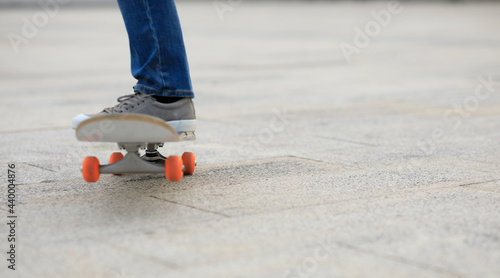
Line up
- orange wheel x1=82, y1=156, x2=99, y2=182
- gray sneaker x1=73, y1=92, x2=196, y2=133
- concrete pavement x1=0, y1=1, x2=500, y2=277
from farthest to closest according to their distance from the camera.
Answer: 1. gray sneaker x1=73, y1=92, x2=196, y2=133
2. orange wheel x1=82, y1=156, x2=99, y2=182
3. concrete pavement x1=0, y1=1, x2=500, y2=277

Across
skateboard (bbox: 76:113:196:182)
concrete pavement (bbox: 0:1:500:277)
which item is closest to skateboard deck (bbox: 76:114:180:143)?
skateboard (bbox: 76:113:196:182)

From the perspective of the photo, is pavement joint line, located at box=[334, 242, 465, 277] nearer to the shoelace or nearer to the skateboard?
the skateboard

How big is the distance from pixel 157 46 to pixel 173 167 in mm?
502

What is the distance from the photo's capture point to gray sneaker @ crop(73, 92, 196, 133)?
2.79 metres

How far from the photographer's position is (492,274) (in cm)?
187

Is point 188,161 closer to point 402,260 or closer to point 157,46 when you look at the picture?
point 157,46

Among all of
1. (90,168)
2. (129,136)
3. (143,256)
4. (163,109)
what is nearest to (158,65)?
(163,109)

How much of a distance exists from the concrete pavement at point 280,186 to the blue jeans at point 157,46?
421mm

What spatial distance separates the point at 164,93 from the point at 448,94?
153 inches

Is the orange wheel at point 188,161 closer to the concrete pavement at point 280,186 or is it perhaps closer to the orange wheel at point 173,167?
the concrete pavement at point 280,186

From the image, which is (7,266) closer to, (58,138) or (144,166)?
(144,166)

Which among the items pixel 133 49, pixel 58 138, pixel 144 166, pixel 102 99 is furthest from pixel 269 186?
pixel 102 99

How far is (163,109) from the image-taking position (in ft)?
9.27

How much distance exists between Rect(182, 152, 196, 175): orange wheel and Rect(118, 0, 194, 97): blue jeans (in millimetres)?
290
